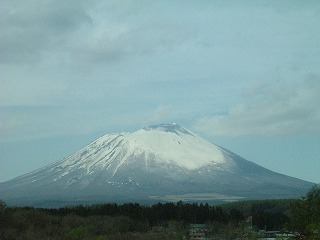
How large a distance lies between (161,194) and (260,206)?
10866 cm

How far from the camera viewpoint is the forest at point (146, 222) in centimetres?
3319

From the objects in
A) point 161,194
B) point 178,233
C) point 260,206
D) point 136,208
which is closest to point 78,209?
point 136,208

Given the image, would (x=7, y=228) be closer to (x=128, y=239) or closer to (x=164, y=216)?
(x=128, y=239)

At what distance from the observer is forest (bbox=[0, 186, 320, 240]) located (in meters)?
33.2

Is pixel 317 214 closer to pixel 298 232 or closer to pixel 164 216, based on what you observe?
pixel 298 232

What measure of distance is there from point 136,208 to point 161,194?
423 feet

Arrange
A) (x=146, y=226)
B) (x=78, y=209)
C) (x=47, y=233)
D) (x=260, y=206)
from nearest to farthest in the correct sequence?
(x=47, y=233) < (x=146, y=226) < (x=78, y=209) < (x=260, y=206)

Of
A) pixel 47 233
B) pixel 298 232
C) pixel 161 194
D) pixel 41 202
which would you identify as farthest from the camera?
pixel 161 194

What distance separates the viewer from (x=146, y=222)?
55.6 metres

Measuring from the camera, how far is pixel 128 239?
32.2 metres

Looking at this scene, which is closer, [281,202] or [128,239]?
[128,239]

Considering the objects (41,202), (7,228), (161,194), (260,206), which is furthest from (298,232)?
(161,194)

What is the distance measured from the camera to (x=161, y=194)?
190m

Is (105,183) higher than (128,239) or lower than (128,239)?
higher
